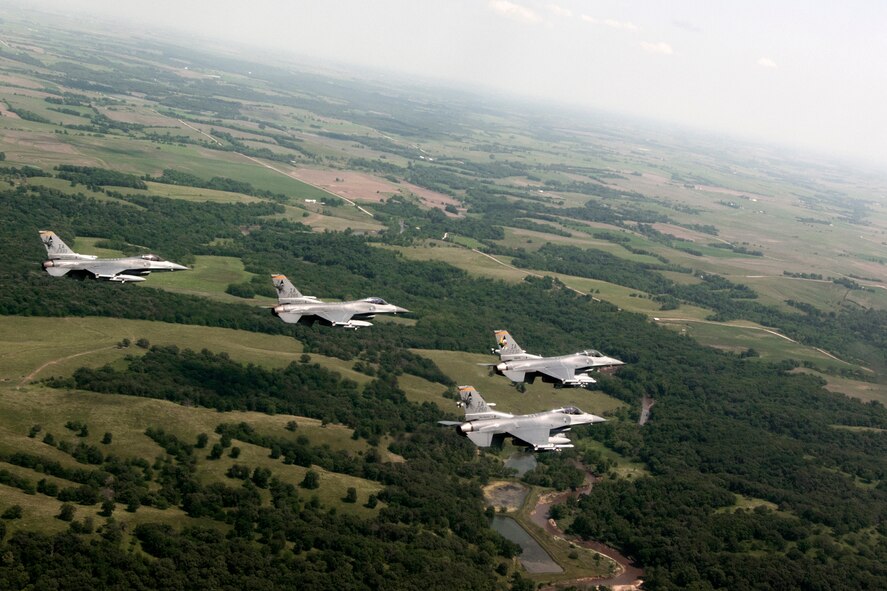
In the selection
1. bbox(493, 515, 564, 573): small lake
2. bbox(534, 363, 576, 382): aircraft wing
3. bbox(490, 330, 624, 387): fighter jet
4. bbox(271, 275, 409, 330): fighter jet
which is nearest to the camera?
bbox(490, 330, 624, 387): fighter jet

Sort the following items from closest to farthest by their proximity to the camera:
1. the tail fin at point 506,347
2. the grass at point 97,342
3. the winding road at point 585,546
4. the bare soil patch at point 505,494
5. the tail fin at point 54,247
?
the tail fin at point 506,347 → the tail fin at point 54,247 → the winding road at point 585,546 → the bare soil patch at point 505,494 → the grass at point 97,342

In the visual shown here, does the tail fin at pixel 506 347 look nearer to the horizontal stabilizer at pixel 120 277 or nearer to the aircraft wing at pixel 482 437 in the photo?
the aircraft wing at pixel 482 437

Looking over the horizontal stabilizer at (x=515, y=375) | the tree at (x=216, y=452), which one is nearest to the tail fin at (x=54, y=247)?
the tree at (x=216, y=452)

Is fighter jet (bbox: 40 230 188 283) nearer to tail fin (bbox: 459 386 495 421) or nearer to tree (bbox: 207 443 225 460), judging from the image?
tree (bbox: 207 443 225 460)

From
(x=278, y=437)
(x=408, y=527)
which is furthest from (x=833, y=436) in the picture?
(x=278, y=437)

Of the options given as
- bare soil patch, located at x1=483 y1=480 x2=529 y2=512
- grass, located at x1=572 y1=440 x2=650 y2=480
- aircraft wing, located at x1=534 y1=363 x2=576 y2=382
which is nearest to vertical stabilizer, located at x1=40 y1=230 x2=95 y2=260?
aircraft wing, located at x1=534 y1=363 x2=576 y2=382

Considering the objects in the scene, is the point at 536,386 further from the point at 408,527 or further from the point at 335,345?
the point at 408,527

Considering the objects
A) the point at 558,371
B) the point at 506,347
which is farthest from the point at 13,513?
the point at 558,371
